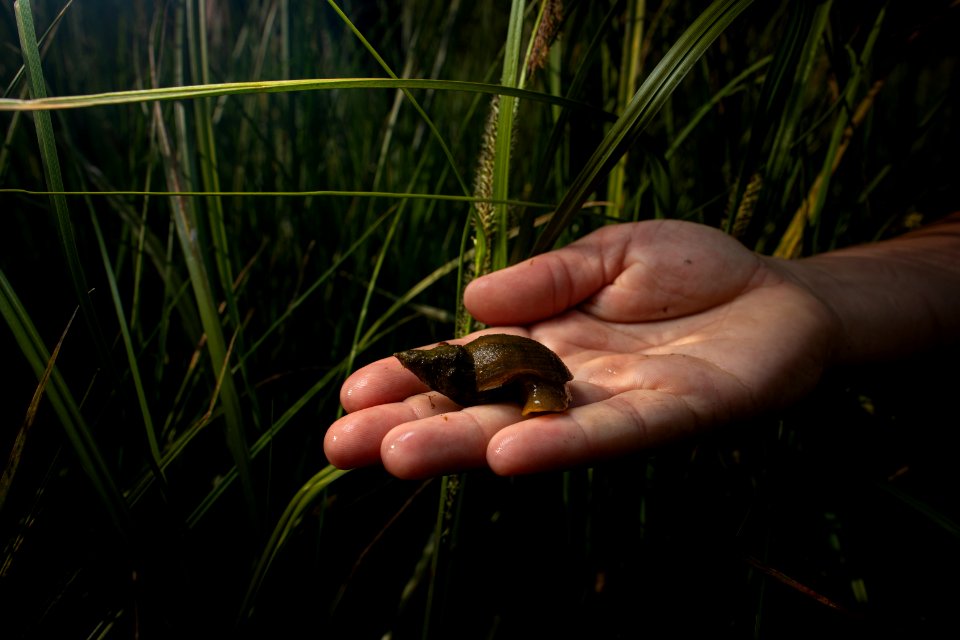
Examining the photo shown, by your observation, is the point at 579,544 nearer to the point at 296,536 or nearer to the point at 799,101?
the point at 296,536

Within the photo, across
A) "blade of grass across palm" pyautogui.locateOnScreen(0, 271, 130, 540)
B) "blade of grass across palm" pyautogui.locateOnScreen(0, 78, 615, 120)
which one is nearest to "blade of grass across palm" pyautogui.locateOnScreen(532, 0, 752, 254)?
"blade of grass across palm" pyautogui.locateOnScreen(0, 78, 615, 120)

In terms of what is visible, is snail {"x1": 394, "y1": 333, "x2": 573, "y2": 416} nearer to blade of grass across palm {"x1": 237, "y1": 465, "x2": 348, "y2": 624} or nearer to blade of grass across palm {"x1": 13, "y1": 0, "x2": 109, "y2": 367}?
Answer: blade of grass across palm {"x1": 237, "y1": 465, "x2": 348, "y2": 624}

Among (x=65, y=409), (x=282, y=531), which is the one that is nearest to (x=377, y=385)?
(x=282, y=531)

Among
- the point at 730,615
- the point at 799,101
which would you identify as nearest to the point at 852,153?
the point at 799,101

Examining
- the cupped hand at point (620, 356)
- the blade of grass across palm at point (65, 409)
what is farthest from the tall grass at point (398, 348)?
the cupped hand at point (620, 356)

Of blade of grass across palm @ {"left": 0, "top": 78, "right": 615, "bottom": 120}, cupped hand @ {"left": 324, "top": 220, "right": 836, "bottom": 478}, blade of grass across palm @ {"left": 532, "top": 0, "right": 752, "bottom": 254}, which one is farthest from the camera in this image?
cupped hand @ {"left": 324, "top": 220, "right": 836, "bottom": 478}
